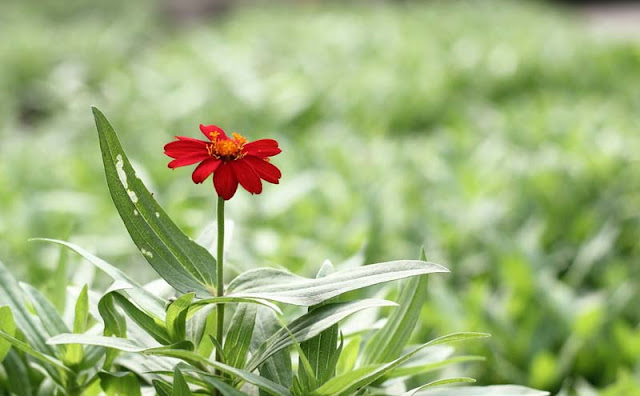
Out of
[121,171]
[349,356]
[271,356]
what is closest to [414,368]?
[349,356]

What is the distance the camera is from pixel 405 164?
102 inches

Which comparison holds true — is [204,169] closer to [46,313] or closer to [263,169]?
[263,169]

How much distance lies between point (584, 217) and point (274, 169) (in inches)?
64.5

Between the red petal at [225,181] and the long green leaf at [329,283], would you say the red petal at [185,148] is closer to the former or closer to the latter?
the red petal at [225,181]

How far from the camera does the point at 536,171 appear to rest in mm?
2410

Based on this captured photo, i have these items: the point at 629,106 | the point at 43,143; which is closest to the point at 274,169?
the point at 43,143

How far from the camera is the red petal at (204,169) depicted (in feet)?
2.37

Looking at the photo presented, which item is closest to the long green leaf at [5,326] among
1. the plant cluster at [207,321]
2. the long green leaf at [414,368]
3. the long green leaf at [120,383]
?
the plant cluster at [207,321]

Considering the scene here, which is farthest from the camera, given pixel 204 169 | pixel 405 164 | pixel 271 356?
pixel 405 164

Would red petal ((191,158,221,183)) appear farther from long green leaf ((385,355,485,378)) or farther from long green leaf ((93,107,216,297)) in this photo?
long green leaf ((385,355,485,378))

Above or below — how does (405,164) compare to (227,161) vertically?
above

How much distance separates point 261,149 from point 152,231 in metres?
Answer: 0.14

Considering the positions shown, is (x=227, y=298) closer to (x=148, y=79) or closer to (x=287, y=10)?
(x=148, y=79)

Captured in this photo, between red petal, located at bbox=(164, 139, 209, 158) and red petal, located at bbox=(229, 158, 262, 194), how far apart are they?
1.4 inches
